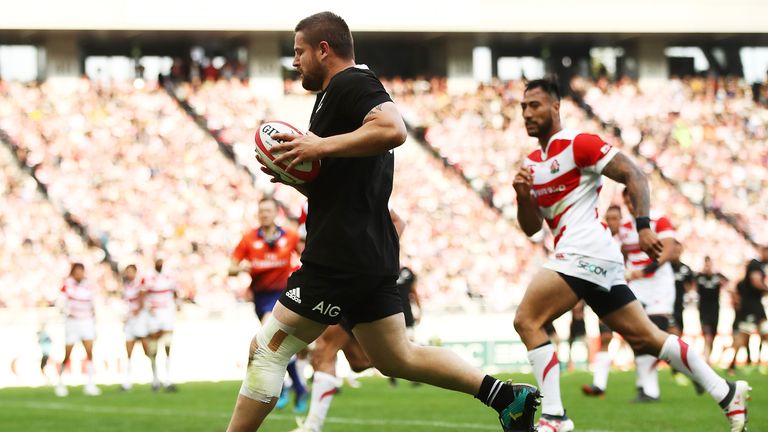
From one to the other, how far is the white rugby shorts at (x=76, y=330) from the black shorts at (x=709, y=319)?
33.3ft

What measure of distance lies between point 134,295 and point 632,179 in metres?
13.7

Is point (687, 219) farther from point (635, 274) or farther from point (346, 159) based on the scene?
point (346, 159)

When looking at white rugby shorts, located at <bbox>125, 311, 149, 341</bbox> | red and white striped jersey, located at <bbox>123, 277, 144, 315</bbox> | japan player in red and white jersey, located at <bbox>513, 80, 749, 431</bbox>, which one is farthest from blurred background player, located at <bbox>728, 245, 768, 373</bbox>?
japan player in red and white jersey, located at <bbox>513, 80, 749, 431</bbox>

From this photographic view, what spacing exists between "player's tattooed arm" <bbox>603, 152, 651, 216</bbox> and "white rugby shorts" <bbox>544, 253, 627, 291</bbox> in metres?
0.56

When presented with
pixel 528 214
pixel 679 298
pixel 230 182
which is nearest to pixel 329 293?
pixel 528 214

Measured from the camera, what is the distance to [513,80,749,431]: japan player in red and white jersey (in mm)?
8438

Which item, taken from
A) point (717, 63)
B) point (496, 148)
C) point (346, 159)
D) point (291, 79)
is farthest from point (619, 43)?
point (346, 159)

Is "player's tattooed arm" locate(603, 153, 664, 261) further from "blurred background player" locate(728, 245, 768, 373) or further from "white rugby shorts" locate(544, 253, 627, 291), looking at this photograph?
"blurred background player" locate(728, 245, 768, 373)

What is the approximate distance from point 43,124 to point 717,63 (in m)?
21.1

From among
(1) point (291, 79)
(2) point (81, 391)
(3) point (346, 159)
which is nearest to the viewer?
(3) point (346, 159)

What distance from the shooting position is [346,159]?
6.25 meters

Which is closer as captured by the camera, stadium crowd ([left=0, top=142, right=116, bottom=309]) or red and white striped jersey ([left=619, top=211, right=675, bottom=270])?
red and white striped jersey ([left=619, top=211, right=675, bottom=270])

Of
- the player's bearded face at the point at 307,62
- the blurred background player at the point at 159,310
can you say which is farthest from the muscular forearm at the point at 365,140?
the blurred background player at the point at 159,310

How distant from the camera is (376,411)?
13477 millimetres
